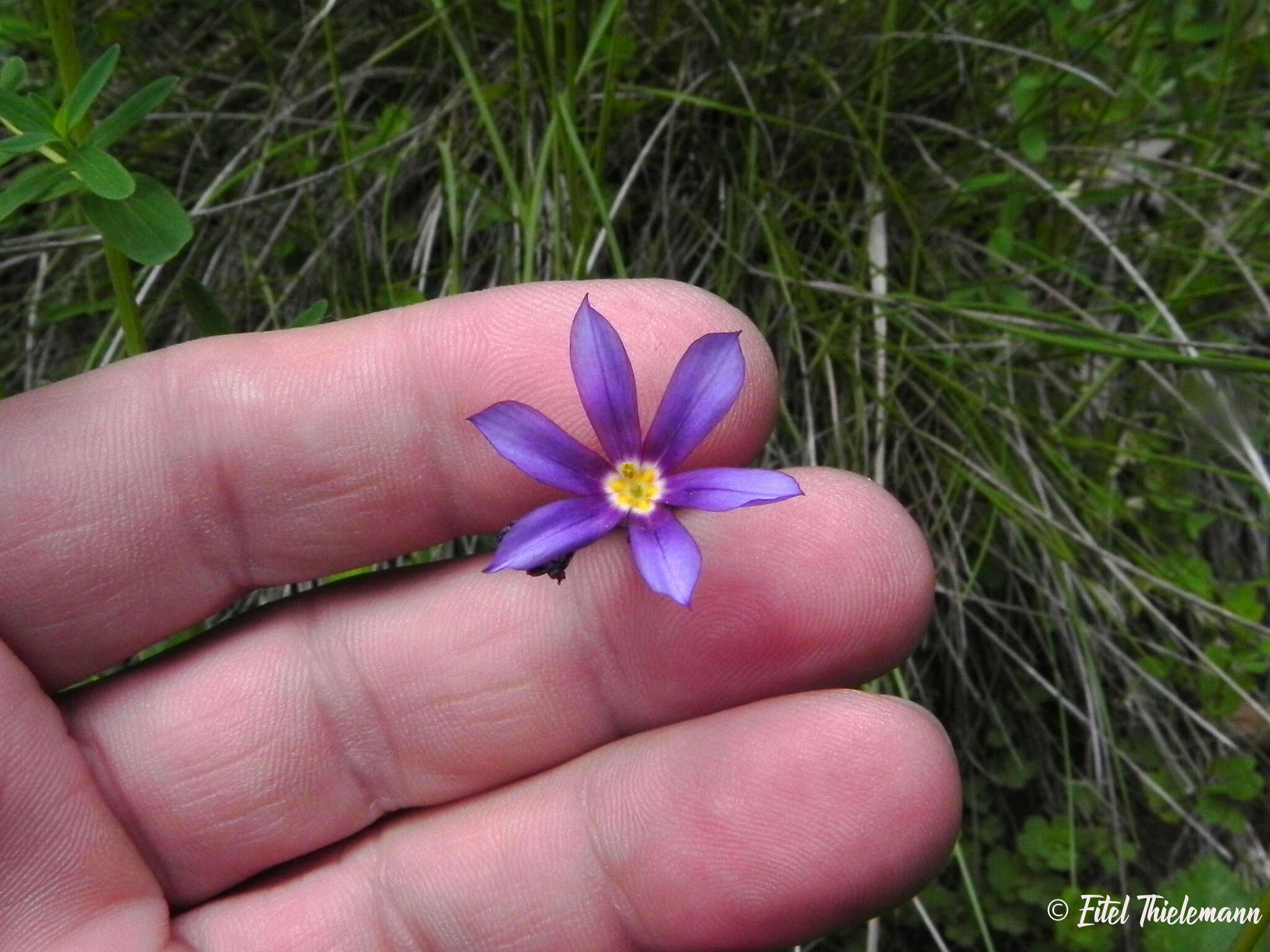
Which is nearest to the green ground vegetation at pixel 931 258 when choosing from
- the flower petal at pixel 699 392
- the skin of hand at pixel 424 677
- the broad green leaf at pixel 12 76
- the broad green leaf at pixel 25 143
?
the broad green leaf at pixel 12 76

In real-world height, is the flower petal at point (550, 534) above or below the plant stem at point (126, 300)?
below

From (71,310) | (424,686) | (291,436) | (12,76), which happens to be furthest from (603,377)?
(71,310)

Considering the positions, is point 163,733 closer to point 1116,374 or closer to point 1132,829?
point 1132,829

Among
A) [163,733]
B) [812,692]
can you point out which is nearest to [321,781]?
[163,733]

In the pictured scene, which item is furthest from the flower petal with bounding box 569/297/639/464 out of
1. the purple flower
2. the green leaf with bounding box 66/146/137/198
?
the green leaf with bounding box 66/146/137/198

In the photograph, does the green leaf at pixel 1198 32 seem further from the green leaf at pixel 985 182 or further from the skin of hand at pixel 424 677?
the skin of hand at pixel 424 677

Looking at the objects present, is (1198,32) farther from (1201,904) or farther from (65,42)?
(65,42)
